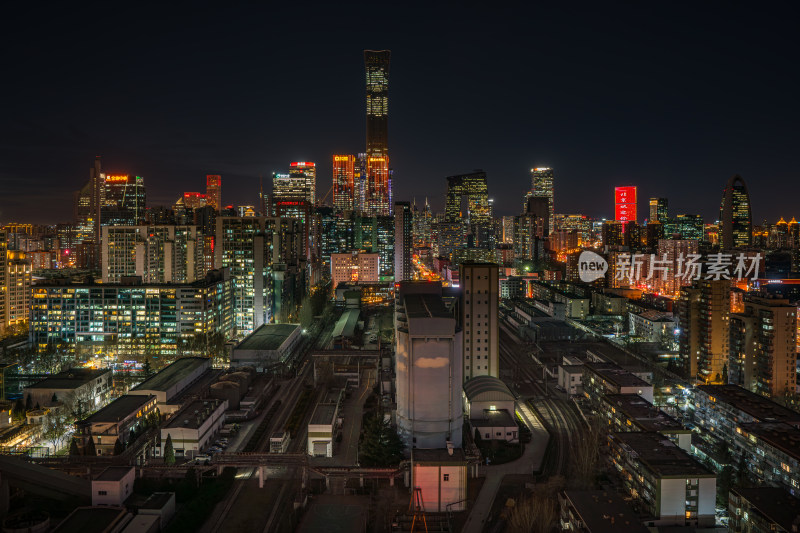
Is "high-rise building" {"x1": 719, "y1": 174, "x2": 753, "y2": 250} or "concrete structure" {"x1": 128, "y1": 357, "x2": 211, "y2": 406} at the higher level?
"high-rise building" {"x1": 719, "y1": 174, "x2": 753, "y2": 250}

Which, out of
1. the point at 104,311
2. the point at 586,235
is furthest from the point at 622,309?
the point at 586,235

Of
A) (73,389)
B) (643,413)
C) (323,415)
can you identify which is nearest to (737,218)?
(643,413)

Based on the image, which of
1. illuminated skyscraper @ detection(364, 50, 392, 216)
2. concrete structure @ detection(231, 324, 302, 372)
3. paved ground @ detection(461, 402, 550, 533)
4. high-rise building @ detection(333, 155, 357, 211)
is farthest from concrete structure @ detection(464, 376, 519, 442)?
high-rise building @ detection(333, 155, 357, 211)

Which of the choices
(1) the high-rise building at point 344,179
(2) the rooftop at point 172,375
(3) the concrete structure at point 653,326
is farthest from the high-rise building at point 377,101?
(2) the rooftop at point 172,375

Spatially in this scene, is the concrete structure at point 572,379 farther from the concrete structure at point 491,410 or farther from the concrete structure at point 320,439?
the concrete structure at point 320,439

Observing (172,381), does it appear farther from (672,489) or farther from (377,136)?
(377,136)

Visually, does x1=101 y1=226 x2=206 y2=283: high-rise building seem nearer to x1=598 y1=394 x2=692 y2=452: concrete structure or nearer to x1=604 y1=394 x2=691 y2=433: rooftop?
x1=598 y1=394 x2=692 y2=452: concrete structure
